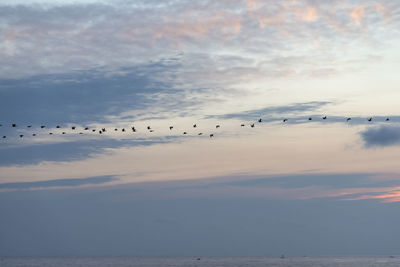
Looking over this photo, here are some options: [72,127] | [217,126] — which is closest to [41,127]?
[72,127]

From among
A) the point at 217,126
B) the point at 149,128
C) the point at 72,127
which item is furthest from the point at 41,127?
the point at 217,126

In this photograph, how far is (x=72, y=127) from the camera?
99688mm

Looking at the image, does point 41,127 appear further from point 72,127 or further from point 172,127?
point 172,127

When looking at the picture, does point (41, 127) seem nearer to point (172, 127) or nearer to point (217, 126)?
point (172, 127)

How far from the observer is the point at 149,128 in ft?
318

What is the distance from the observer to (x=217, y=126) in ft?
334

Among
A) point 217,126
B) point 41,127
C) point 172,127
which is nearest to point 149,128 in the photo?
point 172,127

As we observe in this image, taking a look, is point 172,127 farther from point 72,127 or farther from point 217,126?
point 72,127

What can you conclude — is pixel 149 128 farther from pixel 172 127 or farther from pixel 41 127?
pixel 41 127

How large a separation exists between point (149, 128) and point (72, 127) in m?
14.6

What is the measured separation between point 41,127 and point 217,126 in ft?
107

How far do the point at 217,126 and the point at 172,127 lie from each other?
28.2 feet

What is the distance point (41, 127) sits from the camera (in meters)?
101

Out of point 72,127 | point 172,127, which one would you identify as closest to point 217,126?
point 172,127
